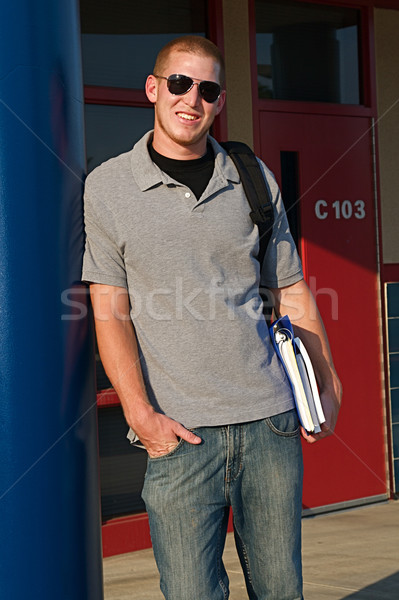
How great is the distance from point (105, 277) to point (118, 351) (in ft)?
0.61

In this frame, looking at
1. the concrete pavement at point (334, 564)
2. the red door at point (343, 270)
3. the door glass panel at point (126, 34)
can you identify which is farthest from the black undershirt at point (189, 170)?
the red door at point (343, 270)

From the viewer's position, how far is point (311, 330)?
2.47m

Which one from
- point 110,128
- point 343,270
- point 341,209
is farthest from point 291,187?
point 110,128

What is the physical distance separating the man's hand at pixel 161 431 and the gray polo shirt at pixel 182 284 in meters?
0.03

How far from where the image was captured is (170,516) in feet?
7.06

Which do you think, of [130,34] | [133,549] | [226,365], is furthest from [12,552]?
[130,34]

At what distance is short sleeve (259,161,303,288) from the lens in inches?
94.3

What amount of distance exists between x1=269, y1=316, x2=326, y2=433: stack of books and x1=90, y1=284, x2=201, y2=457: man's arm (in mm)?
344

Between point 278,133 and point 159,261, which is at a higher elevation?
point 278,133

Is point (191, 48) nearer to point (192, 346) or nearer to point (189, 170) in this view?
point (189, 170)

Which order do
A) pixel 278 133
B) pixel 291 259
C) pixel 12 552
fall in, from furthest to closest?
pixel 278 133, pixel 291 259, pixel 12 552

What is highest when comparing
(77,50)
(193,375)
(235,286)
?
(77,50)

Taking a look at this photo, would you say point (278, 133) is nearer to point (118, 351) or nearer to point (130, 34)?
point (130, 34)

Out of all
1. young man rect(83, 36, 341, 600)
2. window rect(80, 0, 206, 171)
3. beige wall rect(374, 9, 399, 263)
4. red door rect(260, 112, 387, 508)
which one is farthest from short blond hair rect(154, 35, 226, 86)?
beige wall rect(374, 9, 399, 263)
